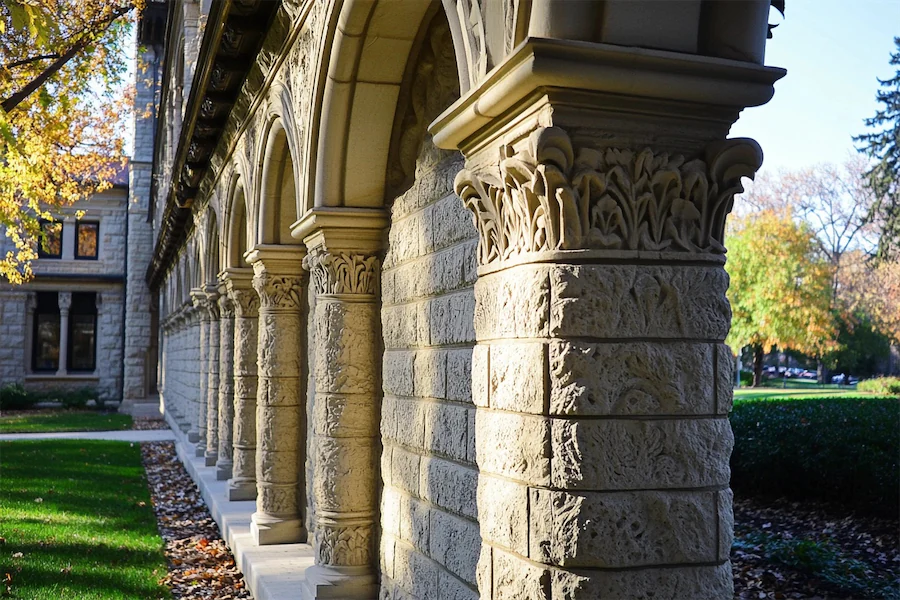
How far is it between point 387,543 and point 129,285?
27528mm

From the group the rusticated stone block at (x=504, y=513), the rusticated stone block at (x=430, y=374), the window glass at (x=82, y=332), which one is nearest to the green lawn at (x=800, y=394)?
the rusticated stone block at (x=430, y=374)

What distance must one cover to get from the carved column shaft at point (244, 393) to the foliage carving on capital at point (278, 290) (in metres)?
1.77

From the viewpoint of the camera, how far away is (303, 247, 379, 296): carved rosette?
575cm

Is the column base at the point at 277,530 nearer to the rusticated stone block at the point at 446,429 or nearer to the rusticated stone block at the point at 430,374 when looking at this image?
the rusticated stone block at the point at 430,374

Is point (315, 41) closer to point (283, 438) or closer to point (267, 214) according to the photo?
point (267, 214)

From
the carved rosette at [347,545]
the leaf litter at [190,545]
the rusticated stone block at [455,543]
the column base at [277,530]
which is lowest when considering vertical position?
the leaf litter at [190,545]

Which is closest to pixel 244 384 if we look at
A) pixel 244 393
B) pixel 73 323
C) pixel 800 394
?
pixel 244 393

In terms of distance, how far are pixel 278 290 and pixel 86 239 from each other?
27.9m

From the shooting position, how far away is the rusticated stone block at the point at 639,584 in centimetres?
242

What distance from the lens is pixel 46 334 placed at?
33438mm

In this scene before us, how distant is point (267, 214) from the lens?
26.3 feet

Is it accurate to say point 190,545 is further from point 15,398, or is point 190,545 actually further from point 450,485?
point 15,398

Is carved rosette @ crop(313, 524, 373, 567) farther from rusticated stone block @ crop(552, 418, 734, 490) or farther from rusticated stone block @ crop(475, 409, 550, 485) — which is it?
rusticated stone block @ crop(552, 418, 734, 490)

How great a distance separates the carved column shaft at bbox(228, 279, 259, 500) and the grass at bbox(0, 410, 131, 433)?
14.2 meters
